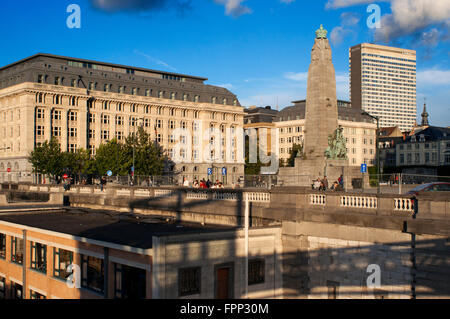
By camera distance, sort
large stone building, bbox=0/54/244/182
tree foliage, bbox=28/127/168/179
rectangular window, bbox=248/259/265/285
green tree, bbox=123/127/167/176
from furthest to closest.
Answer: large stone building, bbox=0/54/244/182 → green tree, bbox=123/127/167/176 → tree foliage, bbox=28/127/168/179 → rectangular window, bbox=248/259/265/285

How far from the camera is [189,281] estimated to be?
64.1ft

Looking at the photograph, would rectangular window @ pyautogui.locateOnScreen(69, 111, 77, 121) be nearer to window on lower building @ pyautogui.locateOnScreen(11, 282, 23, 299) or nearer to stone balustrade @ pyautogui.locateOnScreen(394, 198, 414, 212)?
window on lower building @ pyautogui.locateOnScreen(11, 282, 23, 299)

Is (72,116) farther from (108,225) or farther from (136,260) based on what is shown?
(136,260)

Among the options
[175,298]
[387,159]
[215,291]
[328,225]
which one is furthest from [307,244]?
[387,159]

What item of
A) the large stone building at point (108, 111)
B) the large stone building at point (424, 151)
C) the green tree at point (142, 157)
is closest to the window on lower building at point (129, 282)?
the green tree at point (142, 157)

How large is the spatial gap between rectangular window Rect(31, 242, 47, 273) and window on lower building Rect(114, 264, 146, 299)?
21.1ft

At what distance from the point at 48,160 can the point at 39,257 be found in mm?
61522

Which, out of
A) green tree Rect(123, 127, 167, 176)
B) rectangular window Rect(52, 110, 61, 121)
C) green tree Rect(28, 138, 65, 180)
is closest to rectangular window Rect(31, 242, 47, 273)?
green tree Rect(123, 127, 167, 176)

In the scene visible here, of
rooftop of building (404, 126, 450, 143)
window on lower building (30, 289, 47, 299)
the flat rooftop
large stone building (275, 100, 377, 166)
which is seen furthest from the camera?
large stone building (275, 100, 377, 166)

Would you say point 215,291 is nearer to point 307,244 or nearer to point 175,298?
point 175,298

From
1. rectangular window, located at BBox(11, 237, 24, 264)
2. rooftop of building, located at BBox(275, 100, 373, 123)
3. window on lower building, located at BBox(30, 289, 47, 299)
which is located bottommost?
window on lower building, located at BBox(30, 289, 47, 299)

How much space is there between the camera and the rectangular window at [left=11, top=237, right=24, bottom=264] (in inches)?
1112

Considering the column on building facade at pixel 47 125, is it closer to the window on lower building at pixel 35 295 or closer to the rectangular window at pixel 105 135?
the rectangular window at pixel 105 135

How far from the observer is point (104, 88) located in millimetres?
108250
